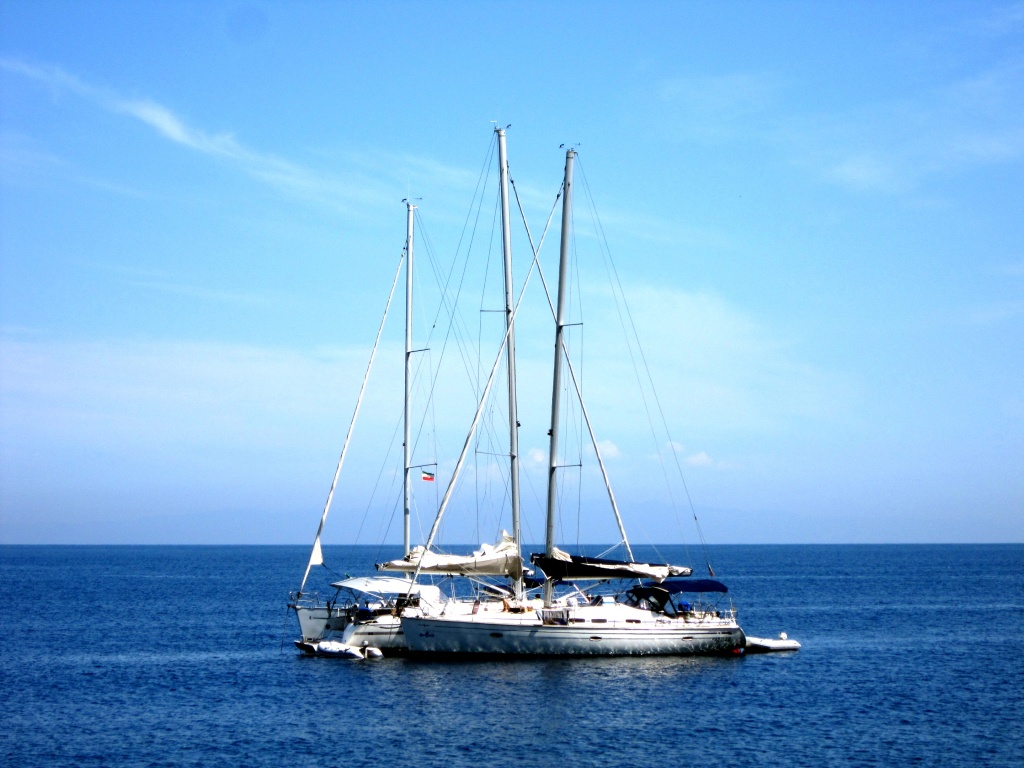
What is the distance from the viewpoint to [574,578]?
5234 centimetres

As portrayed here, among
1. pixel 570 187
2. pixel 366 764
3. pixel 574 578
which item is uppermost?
pixel 570 187

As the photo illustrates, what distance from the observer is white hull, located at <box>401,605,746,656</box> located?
50781 mm

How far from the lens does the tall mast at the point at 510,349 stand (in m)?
54.2

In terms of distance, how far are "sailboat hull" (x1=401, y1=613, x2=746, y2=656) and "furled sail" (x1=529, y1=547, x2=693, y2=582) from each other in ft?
6.66

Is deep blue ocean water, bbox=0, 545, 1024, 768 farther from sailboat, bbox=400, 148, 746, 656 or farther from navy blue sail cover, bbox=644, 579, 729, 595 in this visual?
navy blue sail cover, bbox=644, 579, 729, 595

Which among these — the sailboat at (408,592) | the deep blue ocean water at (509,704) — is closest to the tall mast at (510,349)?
the sailboat at (408,592)

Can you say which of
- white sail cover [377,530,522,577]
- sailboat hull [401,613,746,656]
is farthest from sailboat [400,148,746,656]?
white sail cover [377,530,522,577]

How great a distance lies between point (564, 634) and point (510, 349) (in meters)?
14.3

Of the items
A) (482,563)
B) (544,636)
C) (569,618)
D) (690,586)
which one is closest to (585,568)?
(569,618)

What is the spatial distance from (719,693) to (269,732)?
60.4 ft

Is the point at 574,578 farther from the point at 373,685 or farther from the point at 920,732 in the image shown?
the point at 920,732

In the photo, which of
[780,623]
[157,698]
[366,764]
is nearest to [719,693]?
[366,764]

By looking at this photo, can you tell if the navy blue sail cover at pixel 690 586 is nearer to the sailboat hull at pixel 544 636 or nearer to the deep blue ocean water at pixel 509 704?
the sailboat hull at pixel 544 636

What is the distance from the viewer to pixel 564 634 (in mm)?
50781
